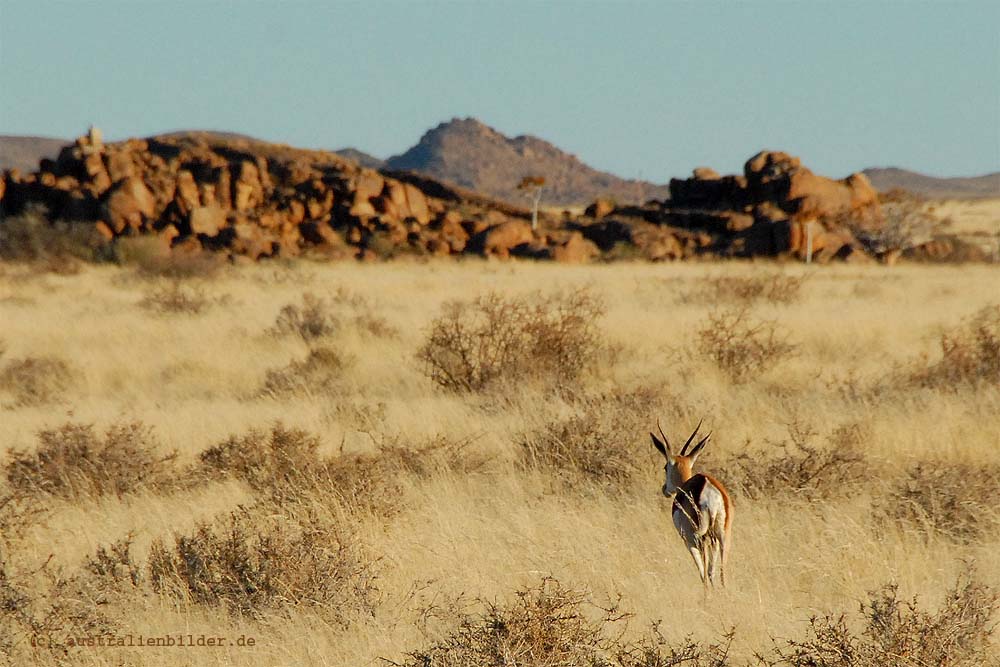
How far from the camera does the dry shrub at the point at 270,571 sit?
472cm

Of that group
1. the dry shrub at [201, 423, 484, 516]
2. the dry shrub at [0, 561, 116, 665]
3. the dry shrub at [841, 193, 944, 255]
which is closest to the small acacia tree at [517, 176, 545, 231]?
the dry shrub at [841, 193, 944, 255]

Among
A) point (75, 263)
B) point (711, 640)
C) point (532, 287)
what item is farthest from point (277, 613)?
point (75, 263)

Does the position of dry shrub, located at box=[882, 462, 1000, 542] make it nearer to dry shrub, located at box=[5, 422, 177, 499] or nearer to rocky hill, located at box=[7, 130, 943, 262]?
dry shrub, located at box=[5, 422, 177, 499]

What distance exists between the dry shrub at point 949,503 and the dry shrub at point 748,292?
13.1 metres

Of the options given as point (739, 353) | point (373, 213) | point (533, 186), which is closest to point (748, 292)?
point (739, 353)

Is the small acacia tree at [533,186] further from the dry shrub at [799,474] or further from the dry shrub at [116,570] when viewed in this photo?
the dry shrub at [116,570]

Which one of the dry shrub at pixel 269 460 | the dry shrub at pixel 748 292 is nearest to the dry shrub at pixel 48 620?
the dry shrub at pixel 269 460

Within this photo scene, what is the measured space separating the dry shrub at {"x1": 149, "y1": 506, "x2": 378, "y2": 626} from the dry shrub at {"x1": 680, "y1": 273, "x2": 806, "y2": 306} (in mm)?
15371

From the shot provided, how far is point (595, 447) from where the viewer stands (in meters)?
7.29

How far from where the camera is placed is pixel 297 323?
15.4 m

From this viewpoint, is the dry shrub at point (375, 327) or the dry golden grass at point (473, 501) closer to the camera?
the dry golden grass at point (473, 501)

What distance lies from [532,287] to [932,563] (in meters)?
20.7

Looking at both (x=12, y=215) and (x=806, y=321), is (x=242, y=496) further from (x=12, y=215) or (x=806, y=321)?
(x=12, y=215)

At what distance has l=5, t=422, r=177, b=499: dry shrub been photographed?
6965mm
